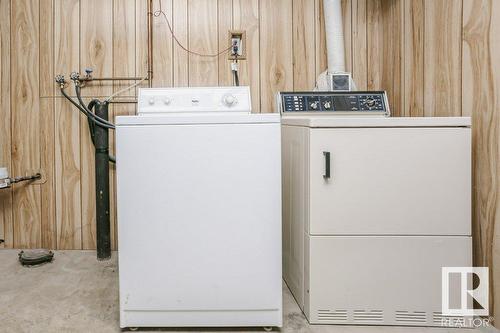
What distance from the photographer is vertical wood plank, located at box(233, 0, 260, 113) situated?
2340 mm

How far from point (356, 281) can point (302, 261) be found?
230 millimetres

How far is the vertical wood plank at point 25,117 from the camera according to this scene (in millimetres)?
2326

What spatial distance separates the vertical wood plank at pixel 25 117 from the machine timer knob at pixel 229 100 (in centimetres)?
129

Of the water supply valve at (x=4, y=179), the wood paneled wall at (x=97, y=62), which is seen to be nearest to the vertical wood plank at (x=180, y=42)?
Result: the wood paneled wall at (x=97, y=62)

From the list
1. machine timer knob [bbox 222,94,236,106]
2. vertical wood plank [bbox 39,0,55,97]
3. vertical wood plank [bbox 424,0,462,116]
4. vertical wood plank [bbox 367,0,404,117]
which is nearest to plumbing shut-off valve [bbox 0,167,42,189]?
vertical wood plank [bbox 39,0,55,97]

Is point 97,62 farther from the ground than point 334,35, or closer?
closer

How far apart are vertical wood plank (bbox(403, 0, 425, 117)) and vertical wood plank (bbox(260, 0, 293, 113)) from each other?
0.66m

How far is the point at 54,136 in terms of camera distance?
2.36 metres

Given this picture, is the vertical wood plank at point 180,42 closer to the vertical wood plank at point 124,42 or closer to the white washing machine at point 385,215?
the vertical wood plank at point 124,42

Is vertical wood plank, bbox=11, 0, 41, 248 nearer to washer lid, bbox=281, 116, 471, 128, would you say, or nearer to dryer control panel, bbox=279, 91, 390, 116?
dryer control panel, bbox=279, 91, 390, 116

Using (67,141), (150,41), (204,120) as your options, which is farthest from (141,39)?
(204,120)

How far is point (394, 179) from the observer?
4.75ft

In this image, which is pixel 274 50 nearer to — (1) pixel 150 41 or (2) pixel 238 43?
(2) pixel 238 43

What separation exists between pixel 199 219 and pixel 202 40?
1.35m
